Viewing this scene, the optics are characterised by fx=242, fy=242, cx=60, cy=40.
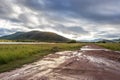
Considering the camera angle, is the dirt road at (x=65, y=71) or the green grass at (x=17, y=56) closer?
the dirt road at (x=65, y=71)

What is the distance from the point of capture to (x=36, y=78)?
1323cm

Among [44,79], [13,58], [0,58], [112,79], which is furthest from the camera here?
[13,58]

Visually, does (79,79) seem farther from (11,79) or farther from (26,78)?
(11,79)

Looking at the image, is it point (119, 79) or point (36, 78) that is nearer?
point (36, 78)

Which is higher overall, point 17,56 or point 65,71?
point 17,56

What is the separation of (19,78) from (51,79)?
1906mm

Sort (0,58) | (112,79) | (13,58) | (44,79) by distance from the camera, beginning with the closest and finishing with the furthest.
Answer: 1. (44,79)
2. (112,79)
3. (0,58)
4. (13,58)

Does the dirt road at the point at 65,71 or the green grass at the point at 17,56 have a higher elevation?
the green grass at the point at 17,56

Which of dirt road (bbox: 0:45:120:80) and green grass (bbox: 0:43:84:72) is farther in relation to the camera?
green grass (bbox: 0:43:84:72)

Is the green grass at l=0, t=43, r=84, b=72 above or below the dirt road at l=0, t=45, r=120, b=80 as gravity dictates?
above

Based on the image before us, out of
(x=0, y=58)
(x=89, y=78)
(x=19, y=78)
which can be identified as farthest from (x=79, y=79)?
(x=0, y=58)

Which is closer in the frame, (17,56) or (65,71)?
(65,71)

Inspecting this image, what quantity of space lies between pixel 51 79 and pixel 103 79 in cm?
301

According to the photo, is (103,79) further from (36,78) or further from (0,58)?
(0,58)
